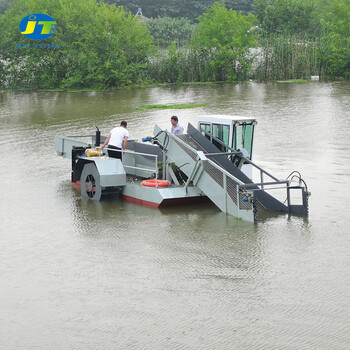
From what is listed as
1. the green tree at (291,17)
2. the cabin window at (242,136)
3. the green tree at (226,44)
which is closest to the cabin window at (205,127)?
the cabin window at (242,136)

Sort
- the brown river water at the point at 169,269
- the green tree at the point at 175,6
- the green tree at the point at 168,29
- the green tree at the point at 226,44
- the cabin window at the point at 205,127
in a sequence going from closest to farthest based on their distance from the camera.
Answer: the brown river water at the point at 169,269 < the cabin window at the point at 205,127 < the green tree at the point at 226,44 < the green tree at the point at 168,29 < the green tree at the point at 175,6

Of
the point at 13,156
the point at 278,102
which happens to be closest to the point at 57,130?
the point at 13,156

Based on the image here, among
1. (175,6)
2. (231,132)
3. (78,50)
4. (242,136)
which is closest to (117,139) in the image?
(231,132)

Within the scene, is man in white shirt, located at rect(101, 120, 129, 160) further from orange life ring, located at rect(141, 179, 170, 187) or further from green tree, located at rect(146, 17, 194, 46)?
green tree, located at rect(146, 17, 194, 46)

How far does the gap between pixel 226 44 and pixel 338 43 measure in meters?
7.17

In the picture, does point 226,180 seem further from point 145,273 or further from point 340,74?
point 340,74

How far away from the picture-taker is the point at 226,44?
4566 centimetres

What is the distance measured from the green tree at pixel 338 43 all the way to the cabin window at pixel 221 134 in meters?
30.9

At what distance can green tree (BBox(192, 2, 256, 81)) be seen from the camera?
148 ft

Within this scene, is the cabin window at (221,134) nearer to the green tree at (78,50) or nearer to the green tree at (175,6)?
the green tree at (78,50)

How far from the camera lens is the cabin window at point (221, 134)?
1551cm

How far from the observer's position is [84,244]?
40.4 ft

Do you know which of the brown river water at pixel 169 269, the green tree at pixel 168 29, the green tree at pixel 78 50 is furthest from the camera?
the green tree at pixel 168 29

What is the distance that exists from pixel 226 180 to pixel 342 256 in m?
3.11
